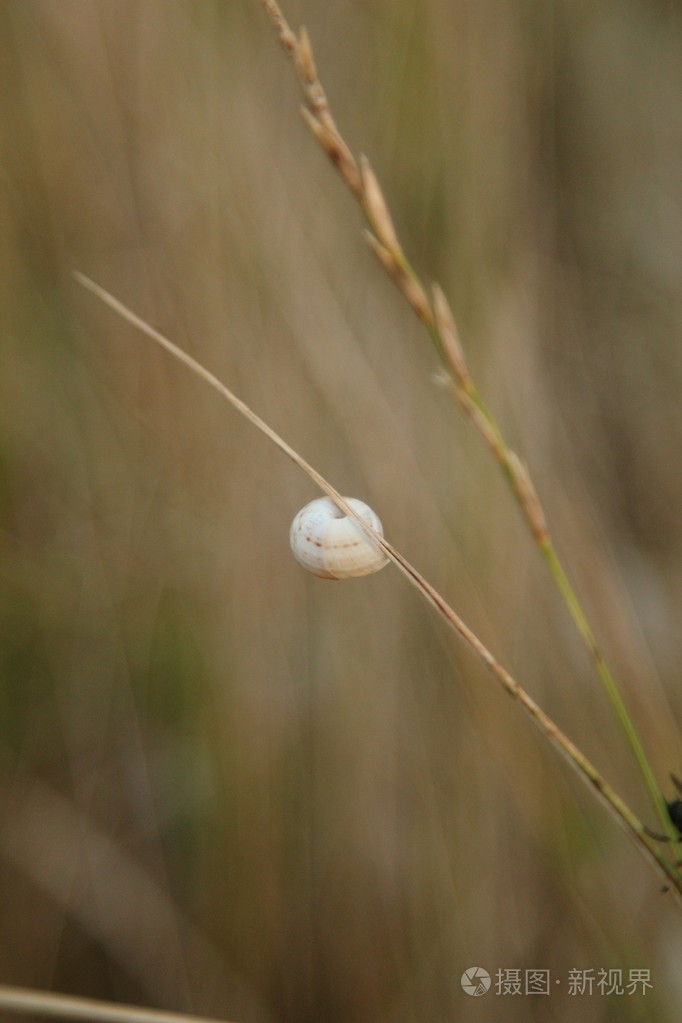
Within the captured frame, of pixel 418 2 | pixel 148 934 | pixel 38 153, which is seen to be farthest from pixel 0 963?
pixel 418 2

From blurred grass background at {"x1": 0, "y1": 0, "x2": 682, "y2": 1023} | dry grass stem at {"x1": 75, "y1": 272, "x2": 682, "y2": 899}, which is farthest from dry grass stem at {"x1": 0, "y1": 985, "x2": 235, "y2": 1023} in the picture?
blurred grass background at {"x1": 0, "y1": 0, "x2": 682, "y2": 1023}

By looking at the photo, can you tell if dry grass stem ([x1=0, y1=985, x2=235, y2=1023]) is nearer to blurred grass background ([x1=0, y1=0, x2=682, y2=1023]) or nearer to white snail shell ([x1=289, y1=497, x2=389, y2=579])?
white snail shell ([x1=289, y1=497, x2=389, y2=579])

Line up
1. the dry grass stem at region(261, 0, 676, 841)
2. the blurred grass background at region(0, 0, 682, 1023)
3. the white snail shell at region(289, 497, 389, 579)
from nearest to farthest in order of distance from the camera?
the dry grass stem at region(261, 0, 676, 841) < the white snail shell at region(289, 497, 389, 579) < the blurred grass background at region(0, 0, 682, 1023)

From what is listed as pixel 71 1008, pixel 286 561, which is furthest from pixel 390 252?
Answer: pixel 286 561

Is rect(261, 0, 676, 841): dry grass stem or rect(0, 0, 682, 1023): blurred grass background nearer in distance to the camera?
rect(261, 0, 676, 841): dry grass stem

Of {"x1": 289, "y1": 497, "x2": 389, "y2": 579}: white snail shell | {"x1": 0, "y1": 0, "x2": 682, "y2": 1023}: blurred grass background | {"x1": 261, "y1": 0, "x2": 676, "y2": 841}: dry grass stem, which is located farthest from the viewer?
{"x1": 0, "y1": 0, "x2": 682, "y2": 1023}: blurred grass background

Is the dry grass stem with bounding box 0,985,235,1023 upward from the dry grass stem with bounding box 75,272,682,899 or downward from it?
downward

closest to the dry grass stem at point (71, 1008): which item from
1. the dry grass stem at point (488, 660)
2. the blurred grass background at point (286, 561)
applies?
the dry grass stem at point (488, 660)

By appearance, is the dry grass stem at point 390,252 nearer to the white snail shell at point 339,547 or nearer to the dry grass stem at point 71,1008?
the white snail shell at point 339,547
